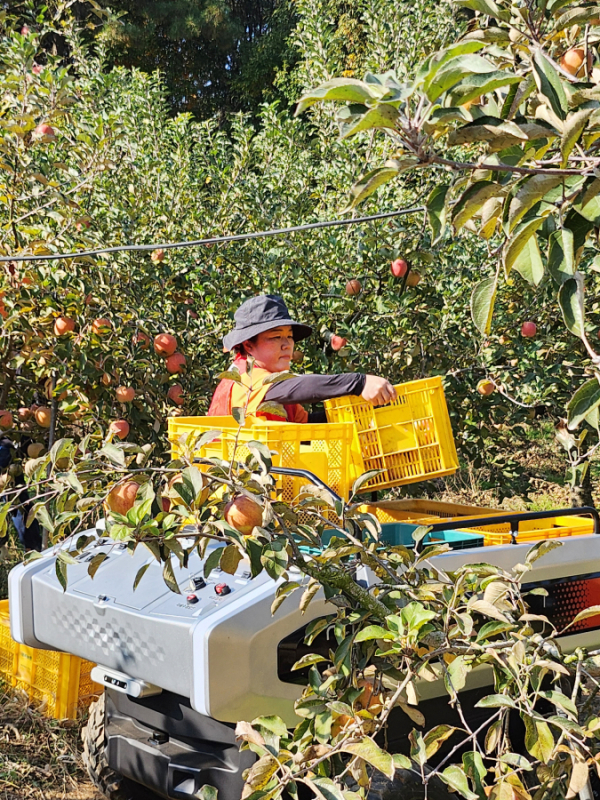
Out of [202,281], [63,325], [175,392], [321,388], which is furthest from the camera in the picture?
[202,281]

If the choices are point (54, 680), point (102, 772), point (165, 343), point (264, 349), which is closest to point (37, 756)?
point (54, 680)

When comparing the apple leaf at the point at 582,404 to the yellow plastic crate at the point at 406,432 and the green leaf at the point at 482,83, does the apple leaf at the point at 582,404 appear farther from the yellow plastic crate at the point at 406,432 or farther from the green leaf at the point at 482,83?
the yellow plastic crate at the point at 406,432

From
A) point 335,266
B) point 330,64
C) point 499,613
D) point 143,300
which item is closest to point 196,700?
point 499,613

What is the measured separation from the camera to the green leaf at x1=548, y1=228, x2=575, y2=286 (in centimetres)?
117

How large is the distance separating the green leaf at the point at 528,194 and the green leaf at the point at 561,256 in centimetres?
10

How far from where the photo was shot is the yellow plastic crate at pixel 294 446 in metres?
2.60

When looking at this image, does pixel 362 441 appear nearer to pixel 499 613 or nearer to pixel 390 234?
pixel 499 613

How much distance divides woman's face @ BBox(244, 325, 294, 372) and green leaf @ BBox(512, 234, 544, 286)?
208 centimetres

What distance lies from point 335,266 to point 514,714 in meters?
2.89

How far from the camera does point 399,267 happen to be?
4.63 meters

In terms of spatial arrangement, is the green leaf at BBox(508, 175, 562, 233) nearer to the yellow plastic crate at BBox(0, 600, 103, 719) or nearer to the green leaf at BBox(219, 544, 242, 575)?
the green leaf at BBox(219, 544, 242, 575)

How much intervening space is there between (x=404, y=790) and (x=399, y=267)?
2.87m

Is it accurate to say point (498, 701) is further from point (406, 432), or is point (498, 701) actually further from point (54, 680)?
point (54, 680)

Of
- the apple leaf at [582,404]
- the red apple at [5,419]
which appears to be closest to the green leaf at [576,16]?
the apple leaf at [582,404]
